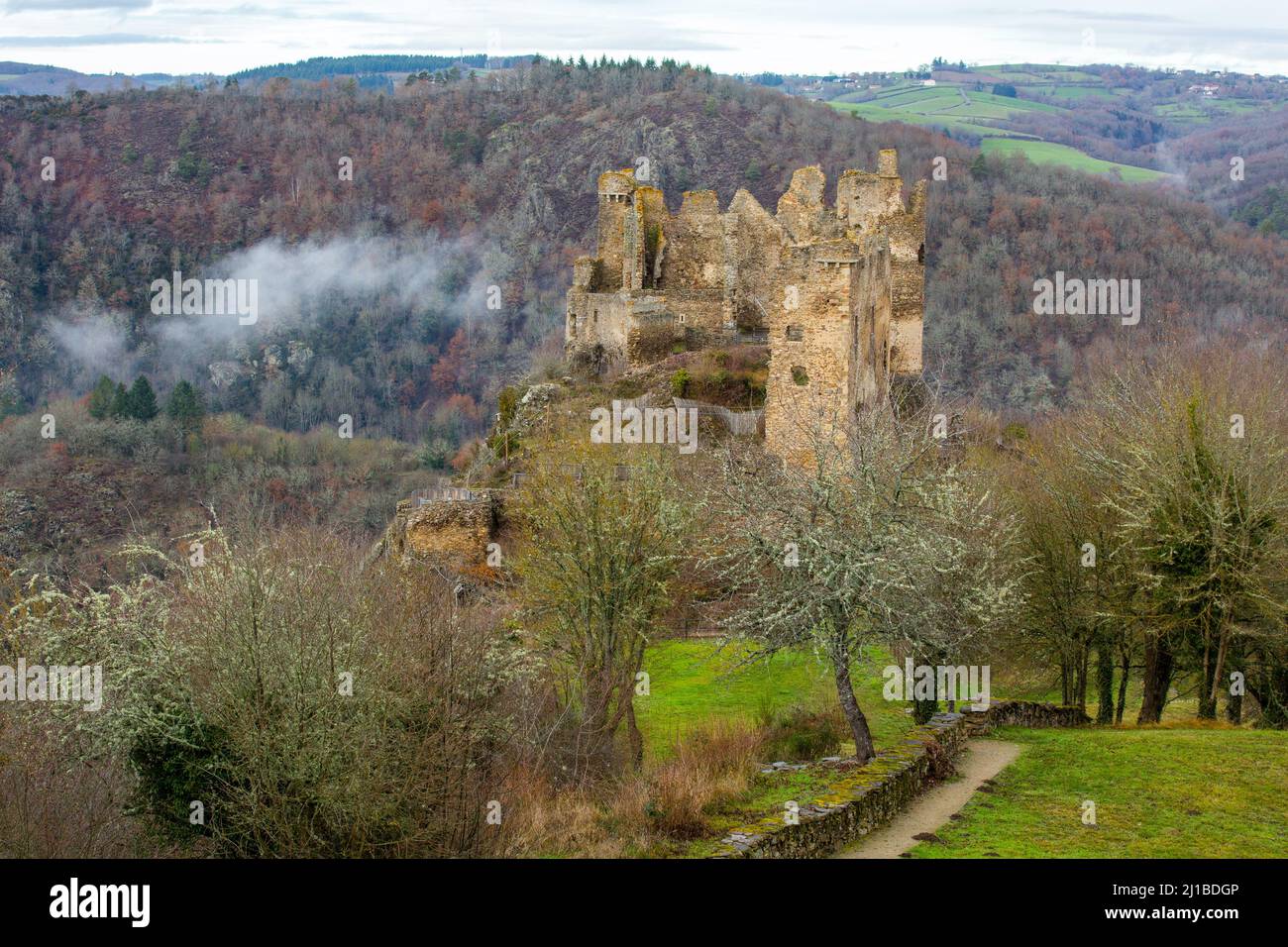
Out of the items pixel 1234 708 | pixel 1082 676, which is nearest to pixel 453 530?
pixel 1082 676

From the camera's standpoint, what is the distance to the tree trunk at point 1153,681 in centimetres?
2433

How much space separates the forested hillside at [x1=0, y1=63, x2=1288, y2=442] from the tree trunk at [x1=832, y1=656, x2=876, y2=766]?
6670cm

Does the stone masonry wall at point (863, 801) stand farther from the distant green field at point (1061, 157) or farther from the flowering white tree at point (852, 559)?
the distant green field at point (1061, 157)

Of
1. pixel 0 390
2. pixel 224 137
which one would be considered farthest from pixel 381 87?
pixel 0 390

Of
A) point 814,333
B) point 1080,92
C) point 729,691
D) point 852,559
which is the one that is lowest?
point 729,691

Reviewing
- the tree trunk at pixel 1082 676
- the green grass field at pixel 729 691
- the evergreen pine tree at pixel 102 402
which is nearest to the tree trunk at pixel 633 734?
the green grass field at pixel 729 691

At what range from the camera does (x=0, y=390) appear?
95.4 metres

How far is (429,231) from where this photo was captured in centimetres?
13900

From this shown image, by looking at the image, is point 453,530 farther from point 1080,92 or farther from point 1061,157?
point 1080,92

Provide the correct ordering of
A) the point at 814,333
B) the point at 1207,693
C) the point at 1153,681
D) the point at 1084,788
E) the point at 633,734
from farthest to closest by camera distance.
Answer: the point at 814,333 → the point at 1153,681 → the point at 1207,693 → the point at 633,734 → the point at 1084,788

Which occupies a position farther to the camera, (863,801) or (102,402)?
(102,402)

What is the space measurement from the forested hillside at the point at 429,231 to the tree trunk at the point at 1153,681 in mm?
58988

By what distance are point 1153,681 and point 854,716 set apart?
8861 millimetres

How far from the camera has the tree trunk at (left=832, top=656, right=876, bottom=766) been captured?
18.3m
